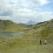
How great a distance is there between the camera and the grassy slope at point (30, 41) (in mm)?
6215

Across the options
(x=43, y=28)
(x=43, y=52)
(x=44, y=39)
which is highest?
(x=43, y=28)

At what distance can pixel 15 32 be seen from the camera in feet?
21.5

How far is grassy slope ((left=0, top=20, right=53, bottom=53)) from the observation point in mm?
6215

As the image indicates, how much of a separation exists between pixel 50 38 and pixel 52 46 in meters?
0.33

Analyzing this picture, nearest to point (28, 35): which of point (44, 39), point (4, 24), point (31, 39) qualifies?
point (31, 39)

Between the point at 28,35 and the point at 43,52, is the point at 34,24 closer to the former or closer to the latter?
the point at 28,35

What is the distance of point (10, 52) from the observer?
6.05 m

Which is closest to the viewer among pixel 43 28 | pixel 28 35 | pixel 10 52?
pixel 10 52

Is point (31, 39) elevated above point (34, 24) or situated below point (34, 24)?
below

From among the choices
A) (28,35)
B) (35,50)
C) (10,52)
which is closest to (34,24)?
(28,35)

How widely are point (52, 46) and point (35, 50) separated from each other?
0.76m

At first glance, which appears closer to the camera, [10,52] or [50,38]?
[10,52]

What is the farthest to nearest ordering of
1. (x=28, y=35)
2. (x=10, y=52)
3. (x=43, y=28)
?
(x=43, y=28) < (x=28, y=35) < (x=10, y=52)

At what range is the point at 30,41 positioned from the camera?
6.59 m
